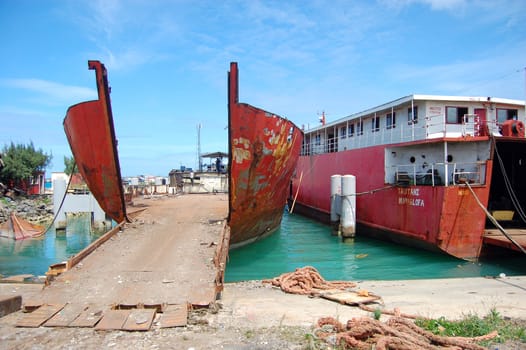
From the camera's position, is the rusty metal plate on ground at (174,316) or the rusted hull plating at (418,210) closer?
the rusty metal plate on ground at (174,316)

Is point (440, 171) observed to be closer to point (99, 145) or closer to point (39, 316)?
point (99, 145)

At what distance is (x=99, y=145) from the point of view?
26.5 ft

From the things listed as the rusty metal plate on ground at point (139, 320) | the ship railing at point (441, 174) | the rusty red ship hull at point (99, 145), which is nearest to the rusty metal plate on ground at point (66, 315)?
the rusty metal plate on ground at point (139, 320)

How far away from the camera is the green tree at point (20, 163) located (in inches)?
1312

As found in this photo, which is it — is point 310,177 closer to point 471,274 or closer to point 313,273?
point 471,274

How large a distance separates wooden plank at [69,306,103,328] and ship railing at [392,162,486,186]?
8674 mm

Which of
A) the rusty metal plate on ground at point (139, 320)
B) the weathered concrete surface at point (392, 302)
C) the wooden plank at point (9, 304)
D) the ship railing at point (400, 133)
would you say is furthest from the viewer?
the ship railing at point (400, 133)

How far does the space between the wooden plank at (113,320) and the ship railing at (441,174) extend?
8500 mm

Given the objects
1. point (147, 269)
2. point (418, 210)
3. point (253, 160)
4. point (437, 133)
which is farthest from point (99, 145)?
point (437, 133)

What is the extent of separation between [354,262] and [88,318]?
7888 mm

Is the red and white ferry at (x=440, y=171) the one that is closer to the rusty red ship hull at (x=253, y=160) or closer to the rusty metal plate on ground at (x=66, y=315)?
the rusty red ship hull at (x=253, y=160)

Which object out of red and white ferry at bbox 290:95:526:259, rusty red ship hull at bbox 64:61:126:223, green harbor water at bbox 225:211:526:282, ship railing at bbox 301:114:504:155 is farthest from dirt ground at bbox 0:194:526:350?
ship railing at bbox 301:114:504:155

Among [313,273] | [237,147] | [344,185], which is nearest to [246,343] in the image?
[313,273]

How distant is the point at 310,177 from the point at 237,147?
1395 centimetres
